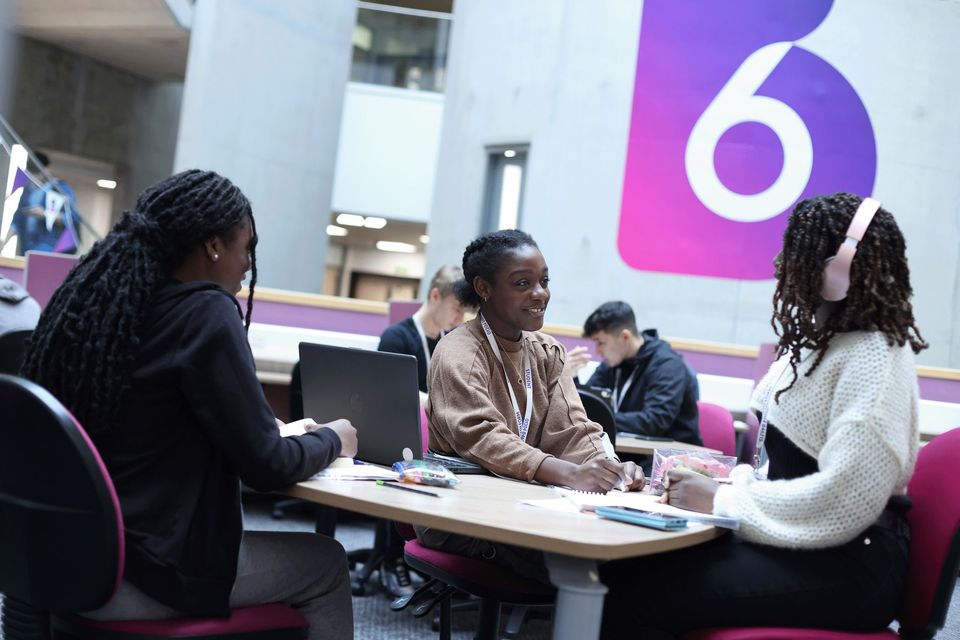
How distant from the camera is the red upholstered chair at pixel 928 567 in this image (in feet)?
5.71

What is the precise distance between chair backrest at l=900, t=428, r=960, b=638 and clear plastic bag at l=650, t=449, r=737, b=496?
1.25ft

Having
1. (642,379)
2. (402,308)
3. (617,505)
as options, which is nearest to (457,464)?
(617,505)

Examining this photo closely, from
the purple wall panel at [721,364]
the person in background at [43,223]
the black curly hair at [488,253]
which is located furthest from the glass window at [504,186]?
the black curly hair at [488,253]

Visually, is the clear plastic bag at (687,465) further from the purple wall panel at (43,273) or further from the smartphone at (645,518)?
the purple wall panel at (43,273)

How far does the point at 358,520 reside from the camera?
5473 millimetres

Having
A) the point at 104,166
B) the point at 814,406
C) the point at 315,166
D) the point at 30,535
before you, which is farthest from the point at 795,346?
the point at 104,166

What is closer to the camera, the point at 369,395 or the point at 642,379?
the point at 369,395

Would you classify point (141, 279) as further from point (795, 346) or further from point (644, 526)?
point (795, 346)

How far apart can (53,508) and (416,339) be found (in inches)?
111

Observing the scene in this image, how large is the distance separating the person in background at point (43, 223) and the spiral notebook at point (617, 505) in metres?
6.45

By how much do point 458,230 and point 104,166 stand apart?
7092mm

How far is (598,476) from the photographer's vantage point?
2.07m

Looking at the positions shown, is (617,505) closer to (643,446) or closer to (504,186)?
(643,446)

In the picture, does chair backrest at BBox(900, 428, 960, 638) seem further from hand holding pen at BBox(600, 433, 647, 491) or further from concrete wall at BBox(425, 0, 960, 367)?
concrete wall at BBox(425, 0, 960, 367)
